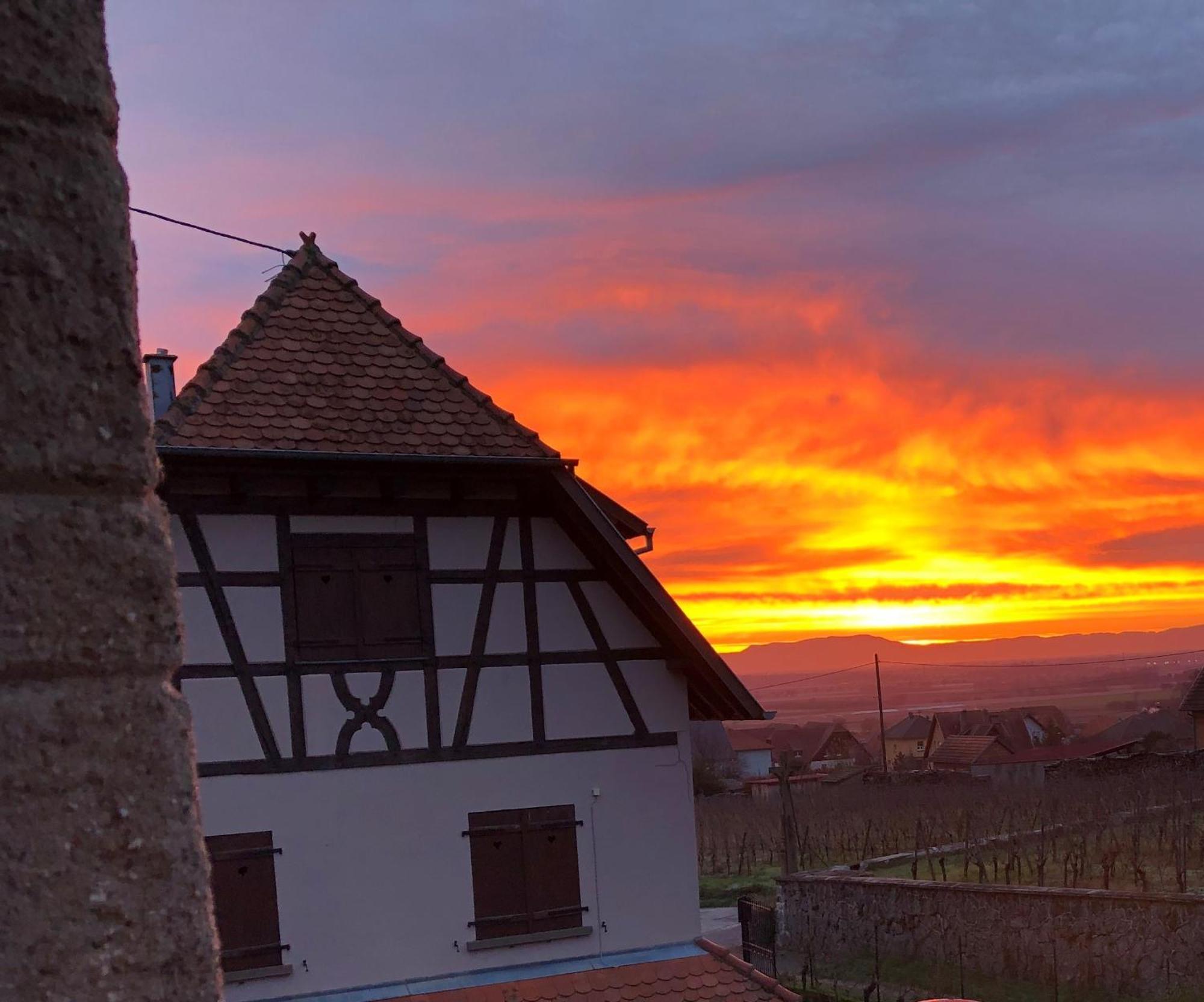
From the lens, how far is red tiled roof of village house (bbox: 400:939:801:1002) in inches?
453

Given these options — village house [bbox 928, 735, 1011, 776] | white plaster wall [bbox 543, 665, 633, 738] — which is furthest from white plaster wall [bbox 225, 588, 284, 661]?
village house [bbox 928, 735, 1011, 776]

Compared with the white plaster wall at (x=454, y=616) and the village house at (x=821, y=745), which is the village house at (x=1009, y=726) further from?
the white plaster wall at (x=454, y=616)

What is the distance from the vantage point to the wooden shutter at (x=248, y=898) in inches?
423

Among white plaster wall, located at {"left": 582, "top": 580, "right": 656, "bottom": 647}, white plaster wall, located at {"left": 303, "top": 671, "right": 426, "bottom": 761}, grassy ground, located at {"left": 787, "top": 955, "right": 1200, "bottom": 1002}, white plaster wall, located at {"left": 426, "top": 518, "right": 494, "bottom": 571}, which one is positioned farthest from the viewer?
grassy ground, located at {"left": 787, "top": 955, "right": 1200, "bottom": 1002}

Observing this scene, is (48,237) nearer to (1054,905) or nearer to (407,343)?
(407,343)

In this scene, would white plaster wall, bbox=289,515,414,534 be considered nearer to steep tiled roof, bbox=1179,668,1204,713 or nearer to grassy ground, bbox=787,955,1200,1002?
grassy ground, bbox=787,955,1200,1002

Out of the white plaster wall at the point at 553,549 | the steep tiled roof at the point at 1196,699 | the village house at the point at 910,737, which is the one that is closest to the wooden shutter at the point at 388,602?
the white plaster wall at the point at 553,549

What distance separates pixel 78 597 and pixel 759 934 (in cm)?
2724

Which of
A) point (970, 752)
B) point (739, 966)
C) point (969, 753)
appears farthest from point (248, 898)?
point (970, 752)

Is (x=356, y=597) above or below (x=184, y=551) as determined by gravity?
below

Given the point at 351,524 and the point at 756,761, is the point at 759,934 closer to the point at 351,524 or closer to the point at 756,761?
the point at 351,524

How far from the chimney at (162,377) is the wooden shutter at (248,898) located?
12.7 ft

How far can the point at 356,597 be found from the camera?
36.9 feet

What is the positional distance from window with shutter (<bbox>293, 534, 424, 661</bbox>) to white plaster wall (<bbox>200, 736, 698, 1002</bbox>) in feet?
3.39
